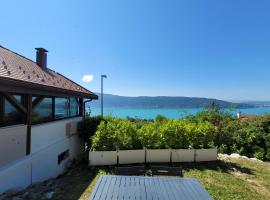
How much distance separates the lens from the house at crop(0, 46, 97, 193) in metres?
6.09

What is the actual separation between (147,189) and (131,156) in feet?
19.0

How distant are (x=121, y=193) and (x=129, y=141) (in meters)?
6.07

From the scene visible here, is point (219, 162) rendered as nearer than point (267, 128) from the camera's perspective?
Yes

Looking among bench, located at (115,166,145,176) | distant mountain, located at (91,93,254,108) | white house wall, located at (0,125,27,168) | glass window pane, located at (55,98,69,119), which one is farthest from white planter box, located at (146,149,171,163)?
distant mountain, located at (91,93,254,108)

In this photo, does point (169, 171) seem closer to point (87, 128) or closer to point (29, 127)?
point (29, 127)

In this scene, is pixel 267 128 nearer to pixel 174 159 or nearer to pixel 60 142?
pixel 174 159

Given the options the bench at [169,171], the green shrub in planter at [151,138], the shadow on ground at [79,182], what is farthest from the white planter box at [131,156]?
the bench at [169,171]

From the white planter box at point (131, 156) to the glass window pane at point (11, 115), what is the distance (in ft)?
15.4

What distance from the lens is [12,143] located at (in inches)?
259

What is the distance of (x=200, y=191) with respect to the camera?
4.55 m

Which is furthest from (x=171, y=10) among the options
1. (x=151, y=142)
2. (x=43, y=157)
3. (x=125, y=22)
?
(x=43, y=157)

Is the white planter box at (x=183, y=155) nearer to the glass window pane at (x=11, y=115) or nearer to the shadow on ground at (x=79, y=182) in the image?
the shadow on ground at (x=79, y=182)

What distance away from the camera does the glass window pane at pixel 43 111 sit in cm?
808

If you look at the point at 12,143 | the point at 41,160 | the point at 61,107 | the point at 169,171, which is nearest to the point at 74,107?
the point at 61,107
